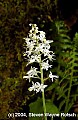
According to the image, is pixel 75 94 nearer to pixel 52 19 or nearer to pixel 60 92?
pixel 60 92

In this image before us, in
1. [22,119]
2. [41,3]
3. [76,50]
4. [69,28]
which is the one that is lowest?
[22,119]

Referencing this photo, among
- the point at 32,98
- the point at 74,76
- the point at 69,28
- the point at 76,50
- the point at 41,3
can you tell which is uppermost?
the point at 41,3

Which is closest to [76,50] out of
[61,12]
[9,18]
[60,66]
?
[60,66]

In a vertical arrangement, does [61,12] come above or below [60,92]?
above

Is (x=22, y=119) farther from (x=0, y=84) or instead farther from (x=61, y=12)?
(x=61, y=12)

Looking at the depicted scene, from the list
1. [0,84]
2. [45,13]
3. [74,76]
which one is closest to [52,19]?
[45,13]

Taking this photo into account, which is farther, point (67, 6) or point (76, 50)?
point (67, 6)
